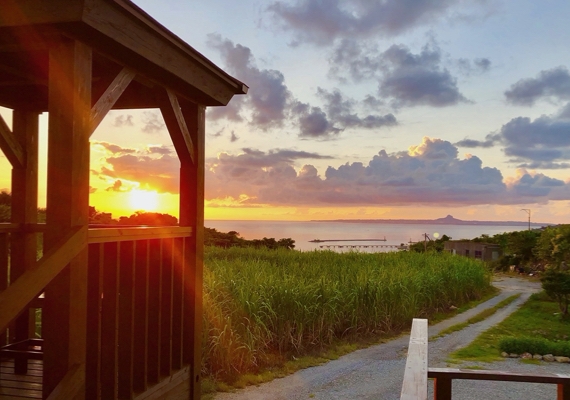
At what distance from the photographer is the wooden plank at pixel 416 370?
2.53 meters

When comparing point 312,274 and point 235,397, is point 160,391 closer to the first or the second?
point 235,397

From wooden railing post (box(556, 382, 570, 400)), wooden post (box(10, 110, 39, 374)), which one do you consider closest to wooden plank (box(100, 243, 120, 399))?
wooden post (box(10, 110, 39, 374))

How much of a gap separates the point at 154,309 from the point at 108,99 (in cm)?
165

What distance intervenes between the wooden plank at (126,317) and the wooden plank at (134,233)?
0.28ft

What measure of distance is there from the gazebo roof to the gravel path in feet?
10.7

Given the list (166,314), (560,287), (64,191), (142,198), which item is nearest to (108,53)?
(64,191)

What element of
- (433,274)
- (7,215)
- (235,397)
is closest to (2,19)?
(235,397)

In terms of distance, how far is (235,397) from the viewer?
5.58 meters

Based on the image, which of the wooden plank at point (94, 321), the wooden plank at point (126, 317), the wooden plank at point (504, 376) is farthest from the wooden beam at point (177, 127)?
the wooden plank at point (504, 376)

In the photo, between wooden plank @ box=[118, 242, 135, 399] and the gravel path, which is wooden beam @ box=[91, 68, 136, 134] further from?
the gravel path

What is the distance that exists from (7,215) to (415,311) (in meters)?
8.31

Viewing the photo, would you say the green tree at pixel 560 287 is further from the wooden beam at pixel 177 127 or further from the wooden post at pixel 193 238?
the wooden beam at pixel 177 127

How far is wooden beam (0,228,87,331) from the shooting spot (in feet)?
8.23

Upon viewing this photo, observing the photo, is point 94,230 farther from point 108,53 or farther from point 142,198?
point 142,198
